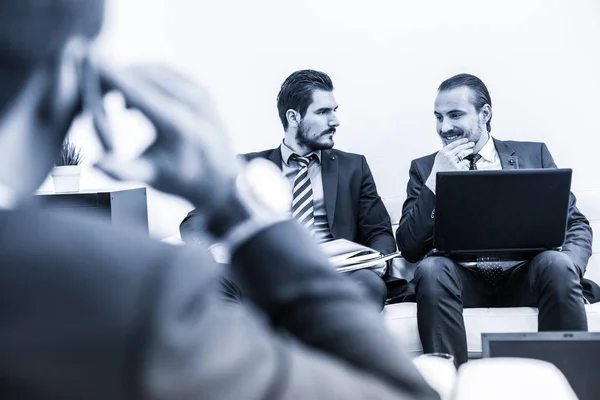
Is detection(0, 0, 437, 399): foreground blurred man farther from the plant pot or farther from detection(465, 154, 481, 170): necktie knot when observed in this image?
the plant pot

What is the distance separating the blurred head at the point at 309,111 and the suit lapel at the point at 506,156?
0.76 m

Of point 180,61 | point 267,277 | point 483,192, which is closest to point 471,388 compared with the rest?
point 267,277

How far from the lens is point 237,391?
0.33 metres

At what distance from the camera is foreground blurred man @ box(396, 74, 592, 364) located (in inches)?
93.9

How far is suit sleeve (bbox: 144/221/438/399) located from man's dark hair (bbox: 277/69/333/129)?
280 centimetres

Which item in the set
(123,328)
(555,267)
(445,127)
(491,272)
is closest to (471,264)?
(491,272)

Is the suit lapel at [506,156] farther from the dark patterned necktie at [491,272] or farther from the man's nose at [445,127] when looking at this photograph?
the dark patterned necktie at [491,272]

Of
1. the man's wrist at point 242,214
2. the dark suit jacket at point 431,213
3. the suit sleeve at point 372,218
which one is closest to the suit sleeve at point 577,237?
the dark suit jacket at point 431,213

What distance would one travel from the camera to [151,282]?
→ 1.07 feet

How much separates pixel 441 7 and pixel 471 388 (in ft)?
9.69

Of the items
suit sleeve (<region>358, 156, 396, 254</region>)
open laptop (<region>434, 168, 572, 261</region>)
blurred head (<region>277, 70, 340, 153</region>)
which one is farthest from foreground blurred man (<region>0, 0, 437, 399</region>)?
blurred head (<region>277, 70, 340, 153</region>)

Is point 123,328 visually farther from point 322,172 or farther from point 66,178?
point 66,178

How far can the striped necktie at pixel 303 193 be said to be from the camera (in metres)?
2.98

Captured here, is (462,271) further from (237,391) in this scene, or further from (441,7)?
(237,391)
